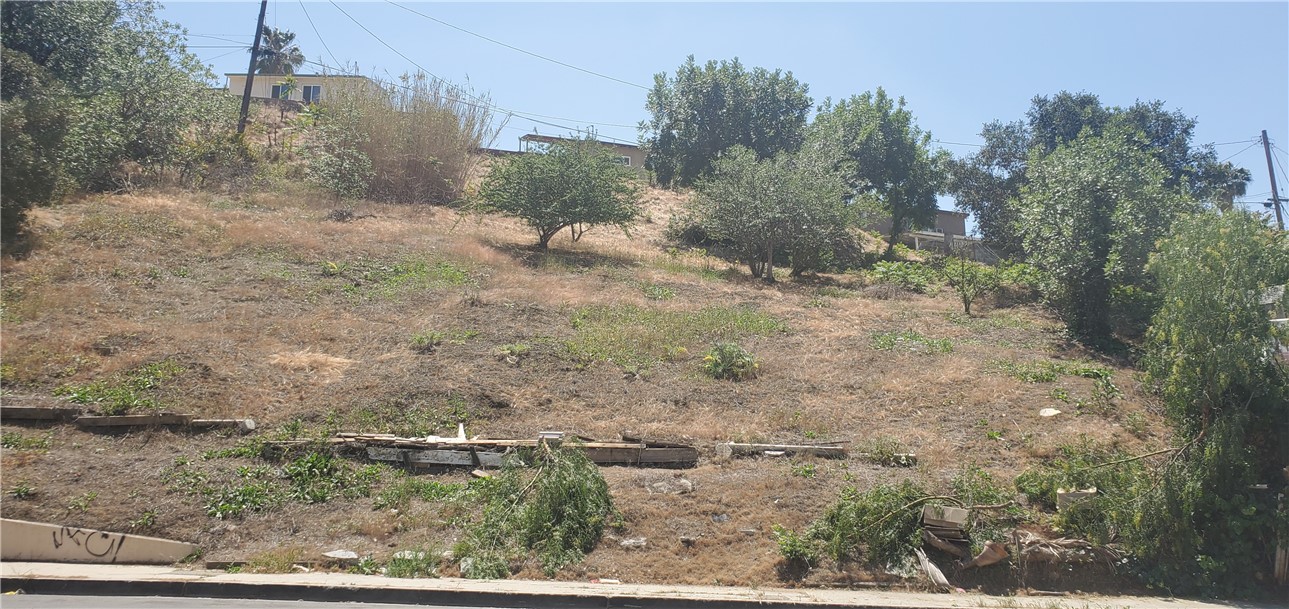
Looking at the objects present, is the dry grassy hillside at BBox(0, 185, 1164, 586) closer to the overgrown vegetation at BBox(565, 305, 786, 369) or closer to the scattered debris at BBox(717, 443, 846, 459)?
the overgrown vegetation at BBox(565, 305, 786, 369)

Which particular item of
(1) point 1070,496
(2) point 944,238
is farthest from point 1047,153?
(1) point 1070,496

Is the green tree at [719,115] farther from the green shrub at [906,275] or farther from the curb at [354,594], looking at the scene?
the curb at [354,594]

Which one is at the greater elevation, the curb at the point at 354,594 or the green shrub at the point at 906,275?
the green shrub at the point at 906,275

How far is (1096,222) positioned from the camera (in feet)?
56.4

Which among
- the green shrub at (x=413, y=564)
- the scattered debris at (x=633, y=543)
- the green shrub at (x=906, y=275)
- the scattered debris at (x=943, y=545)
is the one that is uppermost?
the green shrub at (x=906, y=275)

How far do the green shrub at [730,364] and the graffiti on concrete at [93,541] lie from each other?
8.45 meters

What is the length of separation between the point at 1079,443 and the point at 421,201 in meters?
22.5

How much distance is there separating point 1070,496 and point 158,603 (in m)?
9.26

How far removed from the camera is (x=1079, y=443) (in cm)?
1045

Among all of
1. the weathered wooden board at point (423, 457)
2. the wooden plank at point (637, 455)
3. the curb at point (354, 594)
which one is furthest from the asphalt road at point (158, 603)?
the wooden plank at point (637, 455)

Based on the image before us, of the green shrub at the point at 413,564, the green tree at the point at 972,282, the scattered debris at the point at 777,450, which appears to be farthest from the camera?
the green tree at the point at 972,282

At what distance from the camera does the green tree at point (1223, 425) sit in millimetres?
7891

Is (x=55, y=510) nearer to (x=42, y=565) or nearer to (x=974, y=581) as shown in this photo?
(x=42, y=565)

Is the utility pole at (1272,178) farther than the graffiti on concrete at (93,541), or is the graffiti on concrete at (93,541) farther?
the utility pole at (1272,178)
